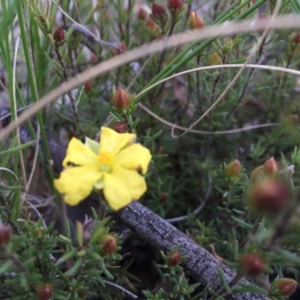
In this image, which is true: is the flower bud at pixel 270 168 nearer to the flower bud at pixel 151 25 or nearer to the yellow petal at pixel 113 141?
the yellow petal at pixel 113 141

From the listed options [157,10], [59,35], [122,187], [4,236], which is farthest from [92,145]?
[157,10]

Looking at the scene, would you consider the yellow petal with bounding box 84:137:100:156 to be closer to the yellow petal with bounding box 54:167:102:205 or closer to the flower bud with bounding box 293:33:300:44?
the yellow petal with bounding box 54:167:102:205

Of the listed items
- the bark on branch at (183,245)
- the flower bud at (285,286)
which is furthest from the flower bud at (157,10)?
the flower bud at (285,286)

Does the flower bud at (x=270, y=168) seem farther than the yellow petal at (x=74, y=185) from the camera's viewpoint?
Yes

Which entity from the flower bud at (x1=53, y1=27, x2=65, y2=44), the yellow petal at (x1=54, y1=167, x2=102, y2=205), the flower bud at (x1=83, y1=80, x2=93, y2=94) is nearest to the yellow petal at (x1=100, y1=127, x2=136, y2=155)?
the yellow petal at (x1=54, y1=167, x2=102, y2=205)

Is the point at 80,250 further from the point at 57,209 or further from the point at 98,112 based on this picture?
the point at 98,112
